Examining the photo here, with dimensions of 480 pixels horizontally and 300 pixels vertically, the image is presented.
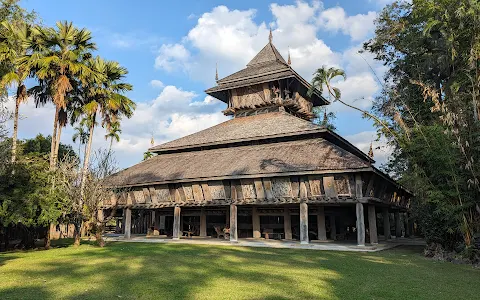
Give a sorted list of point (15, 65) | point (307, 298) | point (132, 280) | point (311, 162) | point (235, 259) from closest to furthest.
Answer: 1. point (307, 298)
2. point (132, 280)
3. point (235, 259)
4. point (311, 162)
5. point (15, 65)

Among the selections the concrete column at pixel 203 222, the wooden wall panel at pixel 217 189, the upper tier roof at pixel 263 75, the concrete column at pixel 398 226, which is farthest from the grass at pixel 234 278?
the upper tier roof at pixel 263 75

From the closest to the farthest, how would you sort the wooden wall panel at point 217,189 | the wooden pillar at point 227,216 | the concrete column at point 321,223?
the wooden wall panel at point 217,189, the concrete column at point 321,223, the wooden pillar at point 227,216

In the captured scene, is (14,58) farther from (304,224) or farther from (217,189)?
(304,224)

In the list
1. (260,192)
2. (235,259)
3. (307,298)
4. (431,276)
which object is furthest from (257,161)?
(307,298)

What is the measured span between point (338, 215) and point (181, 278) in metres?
16.2

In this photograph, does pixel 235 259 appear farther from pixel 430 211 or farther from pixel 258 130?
pixel 258 130

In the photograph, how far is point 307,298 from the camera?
7422 millimetres

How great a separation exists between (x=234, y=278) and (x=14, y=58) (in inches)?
709

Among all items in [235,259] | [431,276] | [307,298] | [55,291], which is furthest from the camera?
[235,259]

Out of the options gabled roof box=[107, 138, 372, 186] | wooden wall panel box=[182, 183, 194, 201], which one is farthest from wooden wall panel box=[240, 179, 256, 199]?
wooden wall panel box=[182, 183, 194, 201]

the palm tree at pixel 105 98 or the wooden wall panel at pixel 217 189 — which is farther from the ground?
the palm tree at pixel 105 98

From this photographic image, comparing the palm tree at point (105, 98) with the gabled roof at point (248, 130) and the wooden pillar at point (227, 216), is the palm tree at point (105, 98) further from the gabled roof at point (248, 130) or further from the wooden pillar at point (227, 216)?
the wooden pillar at point (227, 216)

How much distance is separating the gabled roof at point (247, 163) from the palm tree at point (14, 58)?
24.3 ft

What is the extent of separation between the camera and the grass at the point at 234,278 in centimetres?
786
